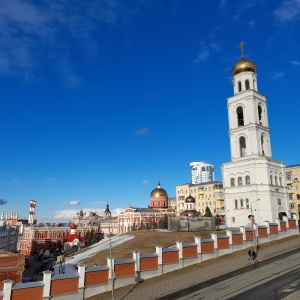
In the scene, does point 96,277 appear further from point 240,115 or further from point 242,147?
point 240,115

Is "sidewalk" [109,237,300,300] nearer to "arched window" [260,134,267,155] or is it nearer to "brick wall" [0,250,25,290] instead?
"brick wall" [0,250,25,290]

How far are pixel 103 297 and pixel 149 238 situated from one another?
2093 centimetres

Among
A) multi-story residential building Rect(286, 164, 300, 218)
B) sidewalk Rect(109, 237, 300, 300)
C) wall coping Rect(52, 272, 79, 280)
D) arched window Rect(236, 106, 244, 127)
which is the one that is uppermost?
arched window Rect(236, 106, 244, 127)

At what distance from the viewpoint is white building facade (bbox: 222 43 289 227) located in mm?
46062

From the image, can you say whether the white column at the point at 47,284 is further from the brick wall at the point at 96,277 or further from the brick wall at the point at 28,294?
the brick wall at the point at 96,277

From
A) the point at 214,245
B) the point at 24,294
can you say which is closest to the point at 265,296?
the point at 214,245

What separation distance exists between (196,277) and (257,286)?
18.5 ft

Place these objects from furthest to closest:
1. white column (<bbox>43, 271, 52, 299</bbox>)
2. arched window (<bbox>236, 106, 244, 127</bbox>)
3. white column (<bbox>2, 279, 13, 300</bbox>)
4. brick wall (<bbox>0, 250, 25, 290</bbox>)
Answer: arched window (<bbox>236, 106, 244, 127</bbox>), brick wall (<bbox>0, 250, 25, 290</bbox>), white column (<bbox>43, 271, 52, 299</bbox>), white column (<bbox>2, 279, 13, 300</bbox>)

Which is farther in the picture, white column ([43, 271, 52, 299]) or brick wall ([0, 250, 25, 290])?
brick wall ([0, 250, 25, 290])

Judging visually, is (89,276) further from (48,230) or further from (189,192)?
(48,230)

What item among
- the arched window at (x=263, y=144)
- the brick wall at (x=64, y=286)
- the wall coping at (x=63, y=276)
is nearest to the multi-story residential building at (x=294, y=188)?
the arched window at (x=263, y=144)

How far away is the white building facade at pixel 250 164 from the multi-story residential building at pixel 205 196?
1619 inches

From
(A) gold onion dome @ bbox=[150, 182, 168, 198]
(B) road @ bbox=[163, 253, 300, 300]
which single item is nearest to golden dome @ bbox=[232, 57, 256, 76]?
(B) road @ bbox=[163, 253, 300, 300]

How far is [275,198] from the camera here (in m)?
46.9
